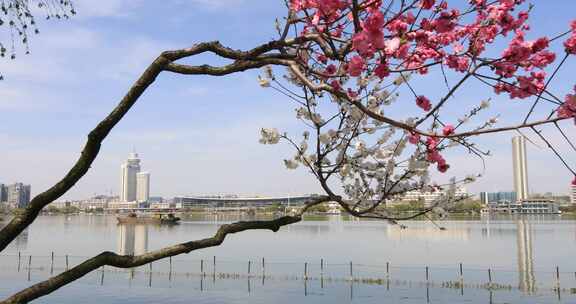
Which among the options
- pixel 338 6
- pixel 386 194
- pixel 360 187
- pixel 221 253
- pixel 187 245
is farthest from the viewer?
pixel 221 253

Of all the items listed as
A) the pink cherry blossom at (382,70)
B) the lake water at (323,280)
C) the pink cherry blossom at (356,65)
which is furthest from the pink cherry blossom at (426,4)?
the lake water at (323,280)

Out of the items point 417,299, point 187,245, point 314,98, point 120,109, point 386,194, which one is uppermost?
point 314,98

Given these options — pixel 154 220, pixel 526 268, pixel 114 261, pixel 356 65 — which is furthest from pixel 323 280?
pixel 154 220

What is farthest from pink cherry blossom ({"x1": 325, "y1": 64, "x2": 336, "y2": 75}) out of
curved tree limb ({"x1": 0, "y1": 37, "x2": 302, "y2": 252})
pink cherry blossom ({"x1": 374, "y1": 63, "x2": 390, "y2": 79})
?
pink cherry blossom ({"x1": 374, "y1": 63, "x2": 390, "y2": 79})

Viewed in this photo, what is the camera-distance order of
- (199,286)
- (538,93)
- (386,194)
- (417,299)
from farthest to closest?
(199,286)
(417,299)
(386,194)
(538,93)

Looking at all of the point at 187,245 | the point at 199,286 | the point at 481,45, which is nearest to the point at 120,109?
the point at 187,245

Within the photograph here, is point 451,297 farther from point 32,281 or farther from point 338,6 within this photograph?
point 338,6

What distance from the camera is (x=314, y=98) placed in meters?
5.93

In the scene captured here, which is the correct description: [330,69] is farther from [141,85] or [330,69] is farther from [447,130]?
[141,85]

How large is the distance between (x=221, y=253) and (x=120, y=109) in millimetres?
40299

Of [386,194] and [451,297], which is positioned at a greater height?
[386,194]

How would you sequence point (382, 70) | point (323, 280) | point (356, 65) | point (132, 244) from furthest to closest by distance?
point (132, 244) → point (323, 280) → point (382, 70) → point (356, 65)

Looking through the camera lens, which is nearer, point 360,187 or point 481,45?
point 481,45

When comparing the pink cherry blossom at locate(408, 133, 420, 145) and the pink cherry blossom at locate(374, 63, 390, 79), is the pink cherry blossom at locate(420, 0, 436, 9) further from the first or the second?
the pink cherry blossom at locate(408, 133, 420, 145)
